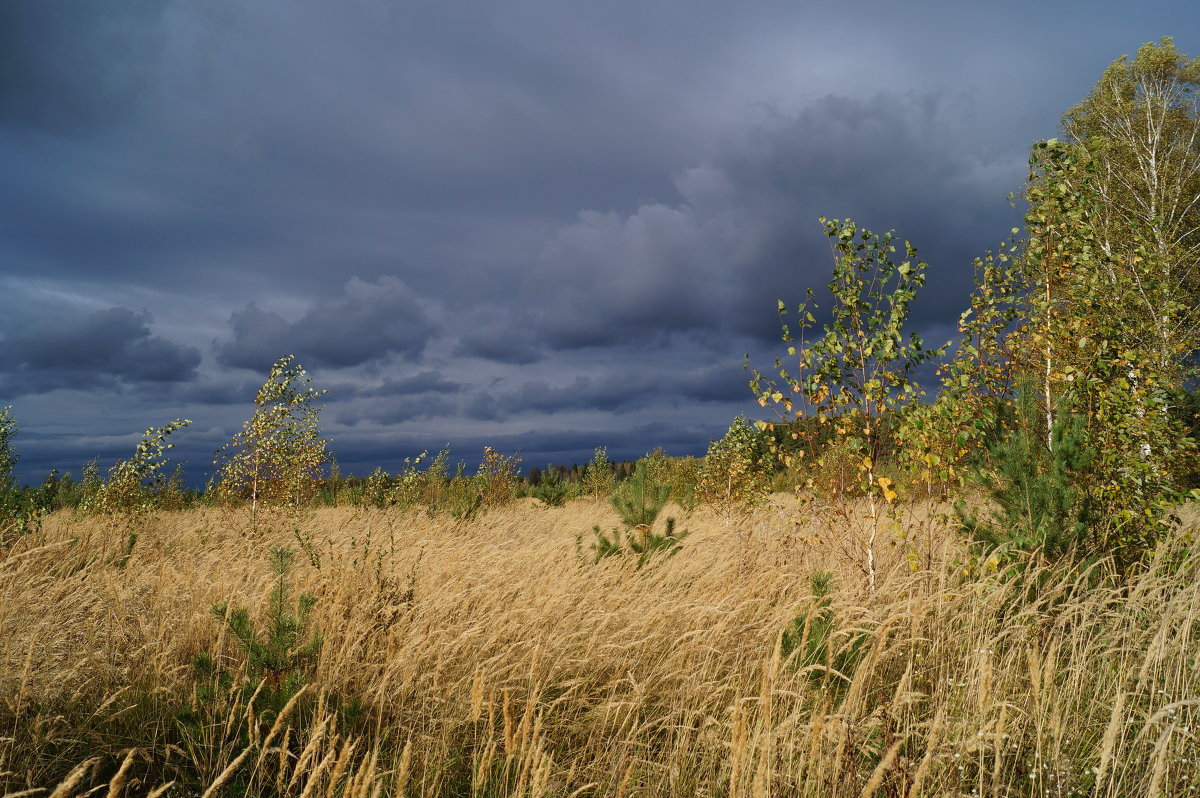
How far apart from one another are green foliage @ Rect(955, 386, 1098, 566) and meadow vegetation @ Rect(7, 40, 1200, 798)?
3 cm

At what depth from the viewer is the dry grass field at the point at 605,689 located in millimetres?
2535

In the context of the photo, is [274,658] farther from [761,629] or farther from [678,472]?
[678,472]

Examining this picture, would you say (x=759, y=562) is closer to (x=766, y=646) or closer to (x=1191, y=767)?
(x=766, y=646)

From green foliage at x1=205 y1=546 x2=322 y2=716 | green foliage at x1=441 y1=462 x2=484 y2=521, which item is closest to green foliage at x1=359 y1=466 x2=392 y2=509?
green foliage at x1=441 y1=462 x2=484 y2=521

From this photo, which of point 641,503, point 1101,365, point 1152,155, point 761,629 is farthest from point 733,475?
point 1152,155

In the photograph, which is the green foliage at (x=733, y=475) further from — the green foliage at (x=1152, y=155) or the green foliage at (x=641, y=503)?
the green foliage at (x=1152, y=155)

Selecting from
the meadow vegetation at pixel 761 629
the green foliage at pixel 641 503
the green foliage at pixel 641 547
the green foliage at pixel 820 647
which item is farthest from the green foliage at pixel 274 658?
the green foliage at pixel 641 503

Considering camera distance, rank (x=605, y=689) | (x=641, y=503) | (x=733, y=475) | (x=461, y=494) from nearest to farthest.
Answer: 1. (x=605, y=689)
2. (x=641, y=503)
3. (x=733, y=475)
4. (x=461, y=494)

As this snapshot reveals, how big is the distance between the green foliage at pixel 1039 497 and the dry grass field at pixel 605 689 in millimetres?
266

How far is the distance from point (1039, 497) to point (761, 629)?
8.66 feet

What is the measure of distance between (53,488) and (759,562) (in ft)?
68.9

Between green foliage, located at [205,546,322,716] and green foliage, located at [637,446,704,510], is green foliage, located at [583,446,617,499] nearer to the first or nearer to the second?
green foliage, located at [637,446,704,510]

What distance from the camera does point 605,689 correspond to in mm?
3557

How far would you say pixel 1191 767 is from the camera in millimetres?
2801
